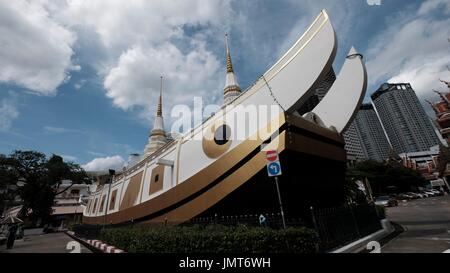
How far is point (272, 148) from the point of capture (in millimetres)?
9203

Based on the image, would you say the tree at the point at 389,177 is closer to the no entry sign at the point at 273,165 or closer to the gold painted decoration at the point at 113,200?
the gold painted decoration at the point at 113,200

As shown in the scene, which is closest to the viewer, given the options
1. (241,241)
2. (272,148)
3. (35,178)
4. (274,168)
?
(241,241)

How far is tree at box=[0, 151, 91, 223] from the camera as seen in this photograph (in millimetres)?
37938

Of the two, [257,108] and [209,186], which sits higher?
[257,108]

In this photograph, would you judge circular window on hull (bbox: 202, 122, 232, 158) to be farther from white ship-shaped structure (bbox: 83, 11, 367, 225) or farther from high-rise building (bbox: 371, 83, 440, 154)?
high-rise building (bbox: 371, 83, 440, 154)

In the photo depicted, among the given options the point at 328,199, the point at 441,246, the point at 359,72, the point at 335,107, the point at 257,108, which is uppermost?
the point at 359,72

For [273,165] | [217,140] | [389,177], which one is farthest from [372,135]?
[273,165]

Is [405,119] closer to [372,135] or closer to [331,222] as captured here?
[372,135]

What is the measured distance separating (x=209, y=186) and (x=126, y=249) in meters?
3.94

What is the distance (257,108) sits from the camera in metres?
10.7

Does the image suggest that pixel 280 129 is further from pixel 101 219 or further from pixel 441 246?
pixel 101 219

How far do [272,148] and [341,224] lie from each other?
3517 millimetres

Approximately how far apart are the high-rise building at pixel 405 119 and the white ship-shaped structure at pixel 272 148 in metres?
112
